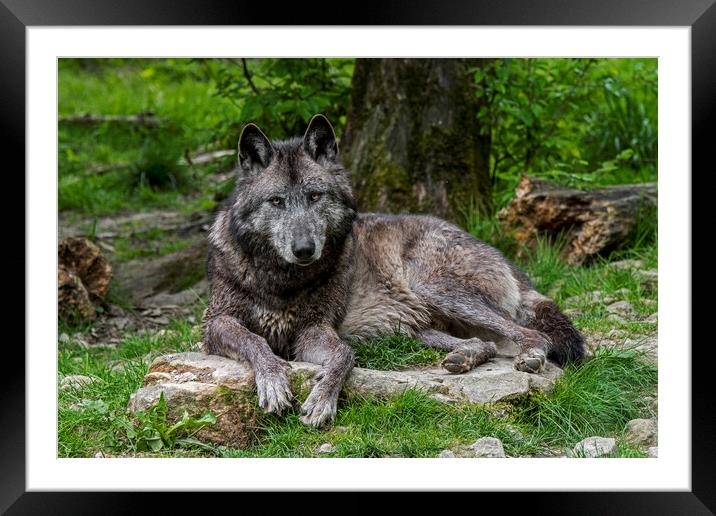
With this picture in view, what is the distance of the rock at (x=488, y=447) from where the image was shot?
5.00m

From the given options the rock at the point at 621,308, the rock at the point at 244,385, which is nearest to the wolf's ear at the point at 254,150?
the rock at the point at 244,385

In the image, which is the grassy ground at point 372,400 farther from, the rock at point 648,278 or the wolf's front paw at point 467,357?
the wolf's front paw at point 467,357

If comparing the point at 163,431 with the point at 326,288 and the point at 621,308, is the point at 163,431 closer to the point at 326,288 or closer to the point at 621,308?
the point at 326,288

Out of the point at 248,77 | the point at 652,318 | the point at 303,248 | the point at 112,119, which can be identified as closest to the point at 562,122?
the point at 652,318

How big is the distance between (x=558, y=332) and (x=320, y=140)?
7.28 ft

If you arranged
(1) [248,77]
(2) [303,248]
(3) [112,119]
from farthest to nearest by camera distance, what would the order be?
1. (3) [112,119]
2. (1) [248,77]
3. (2) [303,248]

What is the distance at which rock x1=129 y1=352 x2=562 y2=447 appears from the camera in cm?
518

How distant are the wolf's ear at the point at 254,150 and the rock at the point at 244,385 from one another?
1343 mm

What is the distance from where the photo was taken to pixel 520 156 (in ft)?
30.7

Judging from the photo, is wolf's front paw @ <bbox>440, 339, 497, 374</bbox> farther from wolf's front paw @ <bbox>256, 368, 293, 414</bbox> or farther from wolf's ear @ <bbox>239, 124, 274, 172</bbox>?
wolf's ear @ <bbox>239, 124, 274, 172</bbox>

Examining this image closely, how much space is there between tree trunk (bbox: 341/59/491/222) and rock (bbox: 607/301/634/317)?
6.00 ft

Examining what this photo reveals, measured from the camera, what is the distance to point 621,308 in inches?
287
